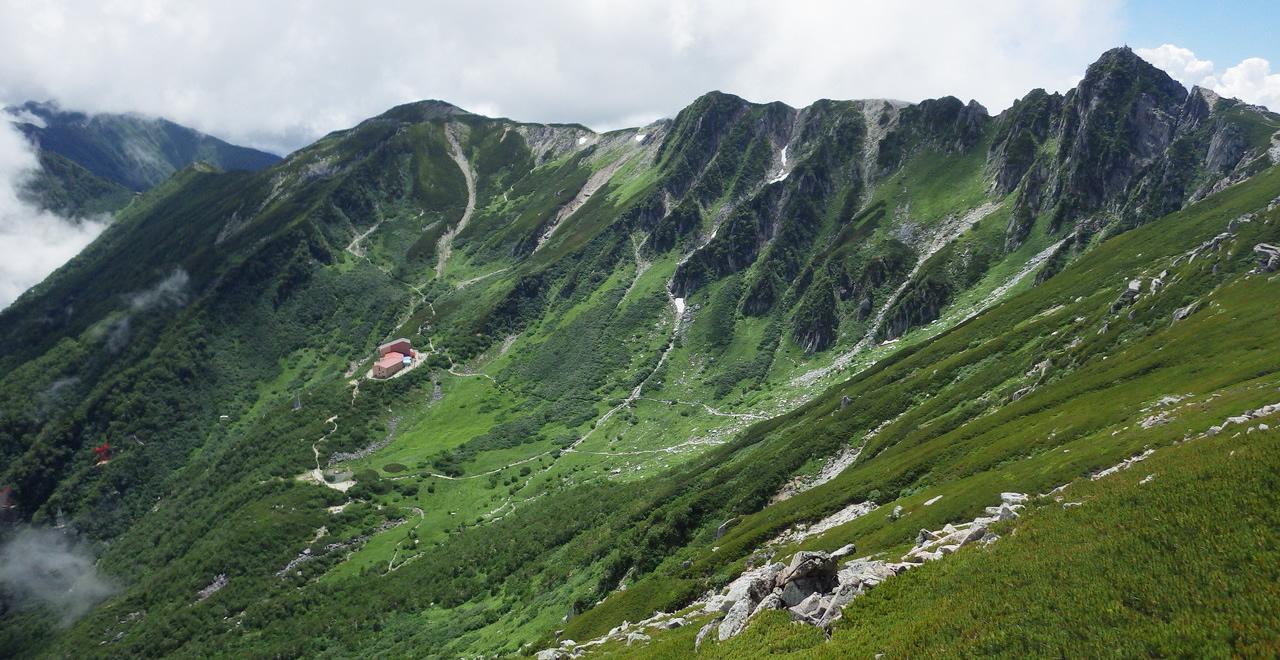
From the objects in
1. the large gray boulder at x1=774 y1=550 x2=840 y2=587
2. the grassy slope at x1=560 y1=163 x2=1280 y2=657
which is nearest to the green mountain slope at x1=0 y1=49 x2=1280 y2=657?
the grassy slope at x1=560 y1=163 x2=1280 y2=657

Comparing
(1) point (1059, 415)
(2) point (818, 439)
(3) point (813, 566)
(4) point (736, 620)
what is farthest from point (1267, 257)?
(4) point (736, 620)

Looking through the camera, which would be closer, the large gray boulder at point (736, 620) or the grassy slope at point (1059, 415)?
the grassy slope at point (1059, 415)

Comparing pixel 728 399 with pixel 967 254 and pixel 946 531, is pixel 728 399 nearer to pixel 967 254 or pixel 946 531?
pixel 967 254

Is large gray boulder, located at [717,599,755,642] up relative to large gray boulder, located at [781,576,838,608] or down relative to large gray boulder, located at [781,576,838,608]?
down

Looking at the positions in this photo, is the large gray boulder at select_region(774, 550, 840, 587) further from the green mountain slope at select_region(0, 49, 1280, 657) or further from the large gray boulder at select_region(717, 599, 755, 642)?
the large gray boulder at select_region(717, 599, 755, 642)

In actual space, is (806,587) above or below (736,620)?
above

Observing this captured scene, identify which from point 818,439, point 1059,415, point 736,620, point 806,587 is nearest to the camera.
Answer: point 806,587

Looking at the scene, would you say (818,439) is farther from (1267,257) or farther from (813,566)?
(1267,257)

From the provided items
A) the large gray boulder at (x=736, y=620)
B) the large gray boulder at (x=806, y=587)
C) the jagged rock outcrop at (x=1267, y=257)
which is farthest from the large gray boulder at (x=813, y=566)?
the jagged rock outcrop at (x=1267, y=257)

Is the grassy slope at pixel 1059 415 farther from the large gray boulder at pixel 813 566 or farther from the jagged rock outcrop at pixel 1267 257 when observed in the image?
the large gray boulder at pixel 813 566

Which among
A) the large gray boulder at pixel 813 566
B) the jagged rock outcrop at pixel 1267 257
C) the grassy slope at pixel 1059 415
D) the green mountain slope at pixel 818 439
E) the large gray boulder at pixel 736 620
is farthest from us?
the jagged rock outcrop at pixel 1267 257

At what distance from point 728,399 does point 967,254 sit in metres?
76.1

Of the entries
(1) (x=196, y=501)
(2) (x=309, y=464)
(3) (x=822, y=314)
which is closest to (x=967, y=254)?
(3) (x=822, y=314)

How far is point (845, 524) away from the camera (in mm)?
48875
